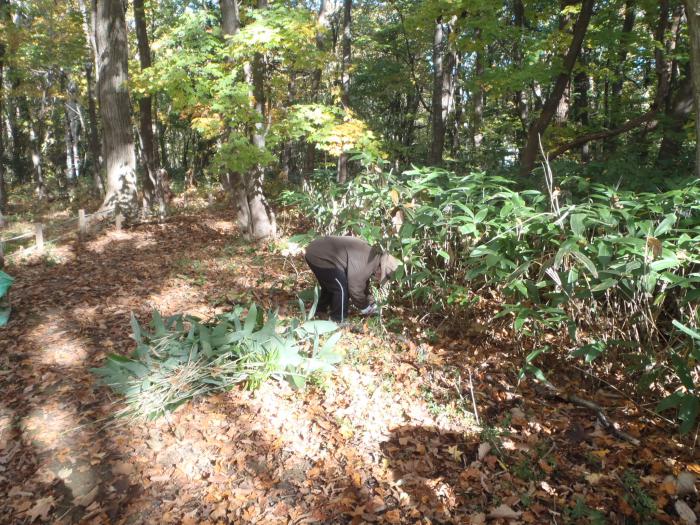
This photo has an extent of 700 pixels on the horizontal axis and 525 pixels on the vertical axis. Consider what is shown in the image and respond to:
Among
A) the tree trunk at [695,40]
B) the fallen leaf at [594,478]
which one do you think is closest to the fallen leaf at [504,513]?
the fallen leaf at [594,478]

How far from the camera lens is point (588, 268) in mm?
2602

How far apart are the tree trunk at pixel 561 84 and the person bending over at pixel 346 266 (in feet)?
12.6

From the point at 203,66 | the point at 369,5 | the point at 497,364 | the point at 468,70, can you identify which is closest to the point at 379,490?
the point at 497,364

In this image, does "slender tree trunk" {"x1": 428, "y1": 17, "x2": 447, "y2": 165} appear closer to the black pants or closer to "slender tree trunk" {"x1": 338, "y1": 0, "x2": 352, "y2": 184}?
"slender tree trunk" {"x1": 338, "y1": 0, "x2": 352, "y2": 184}

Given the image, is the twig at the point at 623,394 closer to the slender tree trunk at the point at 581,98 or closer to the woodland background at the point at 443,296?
the woodland background at the point at 443,296

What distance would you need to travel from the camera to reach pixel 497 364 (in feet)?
12.3

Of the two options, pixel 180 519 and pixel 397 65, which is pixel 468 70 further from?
pixel 180 519

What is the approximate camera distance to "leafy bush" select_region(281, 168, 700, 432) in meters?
2.67

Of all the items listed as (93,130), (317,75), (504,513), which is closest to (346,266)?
(504,513)

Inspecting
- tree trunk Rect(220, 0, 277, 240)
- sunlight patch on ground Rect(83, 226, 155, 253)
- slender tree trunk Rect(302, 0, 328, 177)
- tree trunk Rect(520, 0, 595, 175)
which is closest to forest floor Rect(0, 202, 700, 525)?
sunlight patch on ground Rect(83, 226, 155, 253)

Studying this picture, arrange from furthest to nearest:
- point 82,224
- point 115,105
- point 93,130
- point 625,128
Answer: point 93,130, point 115,105, point 82,224, point 625,128

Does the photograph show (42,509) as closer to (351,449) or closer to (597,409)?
(351,449)

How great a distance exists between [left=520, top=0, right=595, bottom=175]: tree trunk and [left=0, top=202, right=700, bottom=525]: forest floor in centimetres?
462

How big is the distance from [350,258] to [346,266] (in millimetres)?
97
